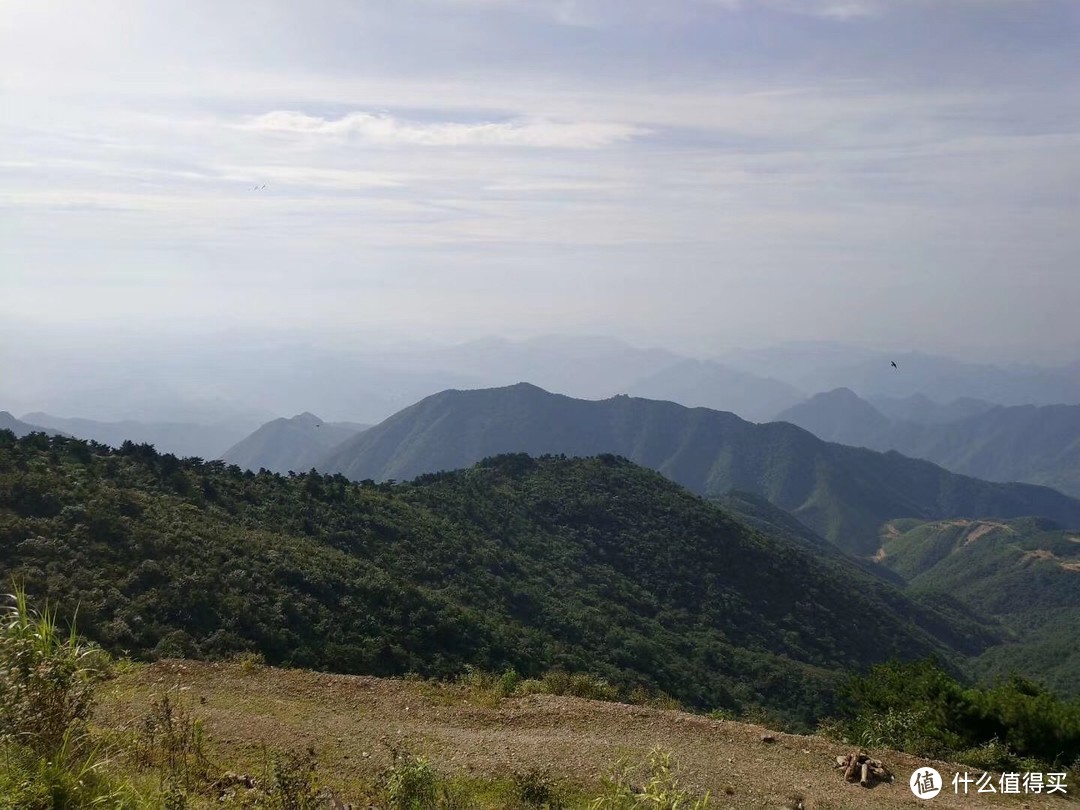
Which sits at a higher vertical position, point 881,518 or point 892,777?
point 892,777

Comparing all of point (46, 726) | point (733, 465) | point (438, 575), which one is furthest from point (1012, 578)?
point (46, 726)

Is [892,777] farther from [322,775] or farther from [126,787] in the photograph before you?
[126,787]

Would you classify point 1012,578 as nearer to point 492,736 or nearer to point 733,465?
point 733,465

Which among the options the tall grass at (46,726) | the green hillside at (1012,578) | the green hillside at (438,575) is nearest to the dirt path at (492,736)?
the green hillside at (438,575)

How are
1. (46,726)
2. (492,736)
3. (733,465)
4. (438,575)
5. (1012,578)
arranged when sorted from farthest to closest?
(733,465)
(1012,578)
(438,575)
(492,736)
(46,726)

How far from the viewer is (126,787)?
502cm

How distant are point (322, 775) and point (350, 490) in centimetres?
3224

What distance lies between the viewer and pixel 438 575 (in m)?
31.5

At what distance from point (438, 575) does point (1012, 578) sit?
115365 millimetres

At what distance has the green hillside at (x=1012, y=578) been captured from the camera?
6800cm

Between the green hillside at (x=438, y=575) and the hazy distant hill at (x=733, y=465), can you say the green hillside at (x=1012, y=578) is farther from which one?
the hazy distant hill at (x=733, y=465)

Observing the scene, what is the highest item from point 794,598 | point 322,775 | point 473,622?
point 322,775

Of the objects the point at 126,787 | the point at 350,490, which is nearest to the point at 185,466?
the point at 350,490

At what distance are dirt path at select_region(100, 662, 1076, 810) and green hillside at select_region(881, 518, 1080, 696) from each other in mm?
65972
